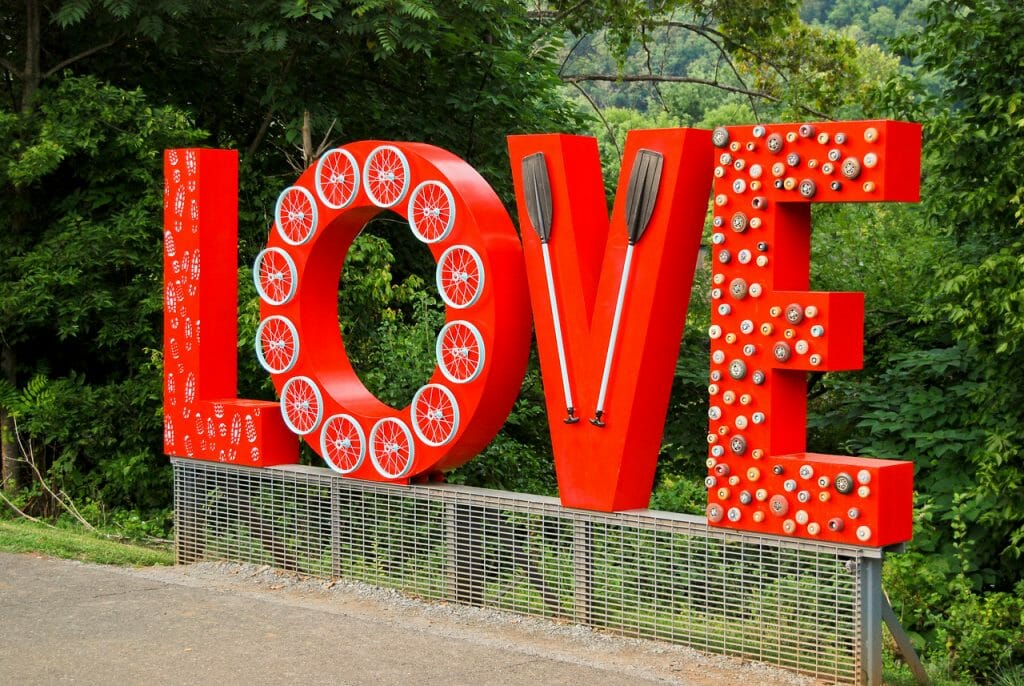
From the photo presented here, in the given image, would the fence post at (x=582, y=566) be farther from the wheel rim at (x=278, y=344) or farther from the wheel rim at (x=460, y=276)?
the wheel rim at (x=278, y=344)

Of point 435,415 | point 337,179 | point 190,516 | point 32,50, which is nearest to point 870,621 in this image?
point 435,415

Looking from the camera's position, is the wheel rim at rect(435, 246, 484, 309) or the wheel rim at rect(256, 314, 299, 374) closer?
the wheel rim at rect(435, 246, 484, 309)

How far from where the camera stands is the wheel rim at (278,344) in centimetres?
895

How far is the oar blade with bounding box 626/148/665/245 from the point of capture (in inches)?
280

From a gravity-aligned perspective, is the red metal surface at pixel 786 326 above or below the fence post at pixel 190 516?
above

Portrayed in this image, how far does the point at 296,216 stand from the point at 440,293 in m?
1.54

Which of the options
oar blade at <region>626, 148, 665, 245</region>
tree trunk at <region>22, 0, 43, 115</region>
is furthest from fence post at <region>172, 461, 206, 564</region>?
tree trunk at <region>22, 0, 43, 115</region>

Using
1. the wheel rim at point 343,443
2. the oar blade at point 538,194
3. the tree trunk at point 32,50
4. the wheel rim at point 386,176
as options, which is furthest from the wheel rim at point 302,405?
the tree trunk at point 32,50

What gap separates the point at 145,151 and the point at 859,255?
314 inches

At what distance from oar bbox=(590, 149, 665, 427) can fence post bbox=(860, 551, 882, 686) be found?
1.77m

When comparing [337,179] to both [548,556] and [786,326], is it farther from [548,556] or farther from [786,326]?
[786,326]

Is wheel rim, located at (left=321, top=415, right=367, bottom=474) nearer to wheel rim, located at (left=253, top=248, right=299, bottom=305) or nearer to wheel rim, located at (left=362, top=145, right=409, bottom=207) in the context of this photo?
wheel rim, located at (left=253, top=248, right=299, bottom=305)

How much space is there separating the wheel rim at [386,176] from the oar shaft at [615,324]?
5.51ft

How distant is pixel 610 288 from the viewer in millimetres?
7355
